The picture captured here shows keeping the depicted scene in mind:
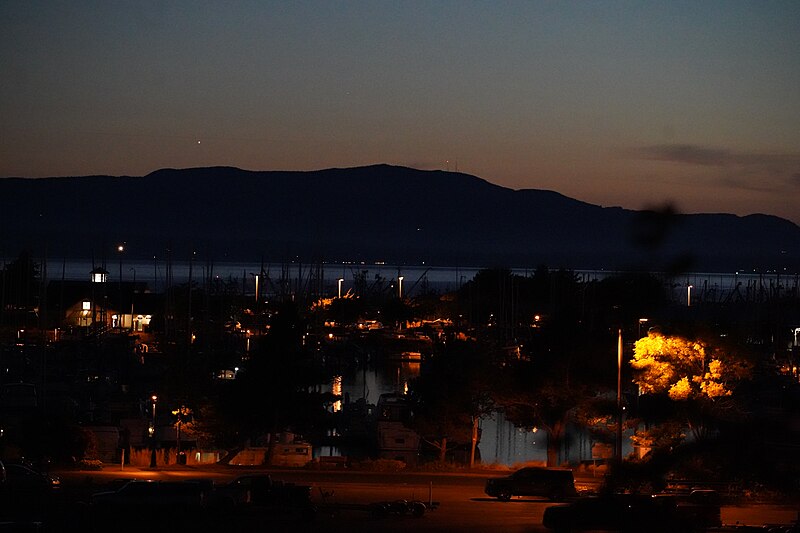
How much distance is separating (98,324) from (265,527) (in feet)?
122

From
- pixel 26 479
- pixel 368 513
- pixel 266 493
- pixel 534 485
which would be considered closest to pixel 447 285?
pixel 534 485

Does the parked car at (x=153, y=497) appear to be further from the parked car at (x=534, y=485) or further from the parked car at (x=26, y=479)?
the parked car at (x=534, y=485)

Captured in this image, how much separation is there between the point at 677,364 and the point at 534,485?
3.44m

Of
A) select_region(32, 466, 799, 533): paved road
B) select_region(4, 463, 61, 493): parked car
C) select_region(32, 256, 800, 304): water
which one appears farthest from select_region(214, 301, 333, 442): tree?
select_region(32, 256, 800, 304): water

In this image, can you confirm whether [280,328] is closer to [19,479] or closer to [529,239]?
[19,479]

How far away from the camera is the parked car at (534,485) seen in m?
16.3

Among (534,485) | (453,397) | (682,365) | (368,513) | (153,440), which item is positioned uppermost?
(682,365)

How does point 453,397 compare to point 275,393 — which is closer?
point 275,393

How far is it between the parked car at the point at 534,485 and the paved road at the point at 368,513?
0.54 feet

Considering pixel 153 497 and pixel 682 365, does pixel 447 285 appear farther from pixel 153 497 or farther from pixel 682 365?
pixel 153 497

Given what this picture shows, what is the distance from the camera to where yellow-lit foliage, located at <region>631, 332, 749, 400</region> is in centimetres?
1752

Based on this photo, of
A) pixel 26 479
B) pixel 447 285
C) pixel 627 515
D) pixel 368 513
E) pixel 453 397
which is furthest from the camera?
pixel 447 285

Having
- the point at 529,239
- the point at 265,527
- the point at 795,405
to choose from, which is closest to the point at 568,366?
the point at 265,527

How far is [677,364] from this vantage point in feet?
58.2
